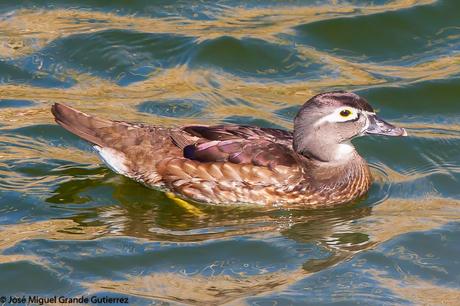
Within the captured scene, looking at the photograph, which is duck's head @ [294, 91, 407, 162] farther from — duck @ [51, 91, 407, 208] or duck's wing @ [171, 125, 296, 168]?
duck's wing @ [171, 125, 296, 168]

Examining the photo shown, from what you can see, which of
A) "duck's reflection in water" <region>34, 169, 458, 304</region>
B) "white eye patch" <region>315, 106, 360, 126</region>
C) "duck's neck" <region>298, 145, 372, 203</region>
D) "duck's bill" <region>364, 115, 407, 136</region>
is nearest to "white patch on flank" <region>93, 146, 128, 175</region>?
"duck's reflection in water" <region>34, 169, 458, 304</region>

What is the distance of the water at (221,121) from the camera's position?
10359 mm

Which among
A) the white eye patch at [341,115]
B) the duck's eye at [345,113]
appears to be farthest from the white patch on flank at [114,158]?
the duck's eye at [345,113]

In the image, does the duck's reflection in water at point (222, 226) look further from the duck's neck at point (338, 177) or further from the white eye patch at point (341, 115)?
the white eye patch at point (341, 115)

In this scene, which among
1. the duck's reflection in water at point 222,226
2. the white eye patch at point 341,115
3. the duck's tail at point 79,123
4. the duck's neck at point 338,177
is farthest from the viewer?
the duck's tail at point 79,123

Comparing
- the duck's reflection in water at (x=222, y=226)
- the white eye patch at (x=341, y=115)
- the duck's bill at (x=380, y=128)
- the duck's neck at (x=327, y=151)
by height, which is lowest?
the duck's reflection in water at (x=222, y=226)

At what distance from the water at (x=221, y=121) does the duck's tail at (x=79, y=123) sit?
490 mm

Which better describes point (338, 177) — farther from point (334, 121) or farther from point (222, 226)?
point (222, 226)

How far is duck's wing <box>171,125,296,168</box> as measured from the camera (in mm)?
12000

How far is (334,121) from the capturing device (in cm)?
1207

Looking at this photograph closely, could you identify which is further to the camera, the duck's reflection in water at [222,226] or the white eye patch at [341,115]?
the white eye patch at [341,115]

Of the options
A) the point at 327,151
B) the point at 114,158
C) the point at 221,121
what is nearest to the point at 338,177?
the point at 327,151

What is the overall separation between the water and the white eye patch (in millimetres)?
924

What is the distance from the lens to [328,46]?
15906 mm
